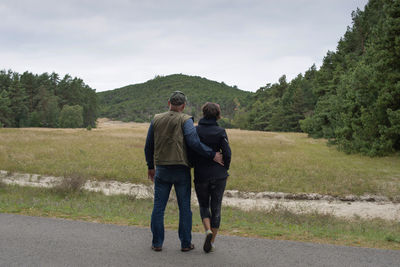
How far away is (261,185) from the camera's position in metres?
16.0

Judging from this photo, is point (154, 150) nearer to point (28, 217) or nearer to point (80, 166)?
point (28, 217)

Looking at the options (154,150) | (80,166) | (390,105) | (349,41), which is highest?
(349,41)

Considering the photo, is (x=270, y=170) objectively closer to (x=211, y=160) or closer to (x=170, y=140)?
(x=211, y=160)

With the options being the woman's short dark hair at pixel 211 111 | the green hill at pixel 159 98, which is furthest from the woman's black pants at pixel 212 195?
the green hill at pixel 159 98

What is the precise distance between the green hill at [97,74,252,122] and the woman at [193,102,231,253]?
5087 inches

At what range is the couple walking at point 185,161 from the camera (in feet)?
15.7

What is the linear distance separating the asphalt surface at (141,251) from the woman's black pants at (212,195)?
505 mm

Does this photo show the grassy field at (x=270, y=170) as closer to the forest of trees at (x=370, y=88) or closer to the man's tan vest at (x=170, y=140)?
the forest of trees at (x=370, y=88)

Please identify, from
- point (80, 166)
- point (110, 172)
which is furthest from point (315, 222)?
point (80, 166)

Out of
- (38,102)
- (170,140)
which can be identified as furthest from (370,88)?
A: (38,102)

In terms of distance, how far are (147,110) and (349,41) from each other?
386ft

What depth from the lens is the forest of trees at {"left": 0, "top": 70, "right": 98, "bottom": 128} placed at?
8238 centimetres

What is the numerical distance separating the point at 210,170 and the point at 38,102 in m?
97.0

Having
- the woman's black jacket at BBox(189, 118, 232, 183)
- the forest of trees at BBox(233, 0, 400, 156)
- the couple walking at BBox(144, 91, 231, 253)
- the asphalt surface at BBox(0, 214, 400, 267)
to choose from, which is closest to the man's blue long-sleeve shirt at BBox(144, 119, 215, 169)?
the couple walking at BBox(144, 91, 231, 253)
